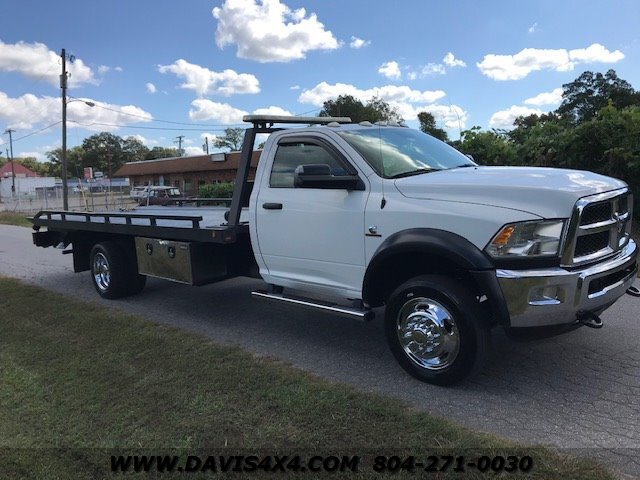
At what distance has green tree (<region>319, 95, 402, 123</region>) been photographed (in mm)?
47031

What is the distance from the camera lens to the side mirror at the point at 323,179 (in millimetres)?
4535

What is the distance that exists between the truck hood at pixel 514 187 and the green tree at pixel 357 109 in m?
42.3

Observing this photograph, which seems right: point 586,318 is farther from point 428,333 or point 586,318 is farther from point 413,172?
point 413,172

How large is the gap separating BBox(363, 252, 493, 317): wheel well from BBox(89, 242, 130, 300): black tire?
4095mm

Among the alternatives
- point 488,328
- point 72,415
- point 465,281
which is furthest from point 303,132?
point 72,415

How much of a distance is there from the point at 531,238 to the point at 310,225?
6.44 feet

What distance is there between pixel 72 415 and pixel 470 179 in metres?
3.37

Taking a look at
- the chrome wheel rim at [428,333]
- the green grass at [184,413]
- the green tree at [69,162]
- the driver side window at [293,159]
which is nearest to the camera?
the green grass at [184,413]

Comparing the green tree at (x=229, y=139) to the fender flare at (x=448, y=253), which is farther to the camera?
the green tree at (x=229, y=139)

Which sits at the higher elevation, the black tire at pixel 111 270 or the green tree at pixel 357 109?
the green tree at pixel 357 109

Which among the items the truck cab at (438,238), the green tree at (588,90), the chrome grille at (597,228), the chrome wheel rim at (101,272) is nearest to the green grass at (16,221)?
the chrome wheel rim at (101,272)

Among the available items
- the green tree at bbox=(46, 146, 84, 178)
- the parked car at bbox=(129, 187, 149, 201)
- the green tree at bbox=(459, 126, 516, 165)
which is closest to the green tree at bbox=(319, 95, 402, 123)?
the parked car at bbox=(129, 187, 149, 201)

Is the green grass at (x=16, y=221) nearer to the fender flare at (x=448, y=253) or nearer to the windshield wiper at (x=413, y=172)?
the windshield wiper at (x=413, y=172)

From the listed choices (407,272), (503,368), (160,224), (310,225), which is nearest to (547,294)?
(503,368)
